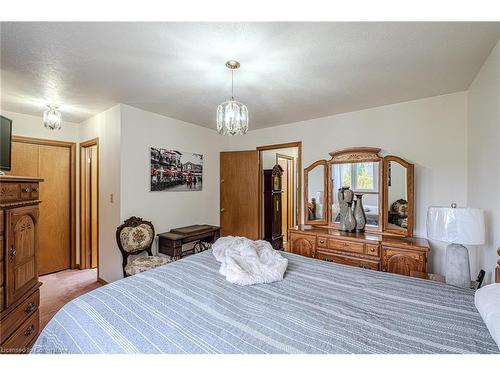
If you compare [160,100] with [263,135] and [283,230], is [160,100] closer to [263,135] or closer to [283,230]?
[263,135]

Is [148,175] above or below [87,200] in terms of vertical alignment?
above

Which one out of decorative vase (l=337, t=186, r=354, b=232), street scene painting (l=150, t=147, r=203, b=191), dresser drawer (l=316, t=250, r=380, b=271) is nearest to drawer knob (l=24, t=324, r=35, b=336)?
street scene painting (l=150, t=147, r=203, b=191)

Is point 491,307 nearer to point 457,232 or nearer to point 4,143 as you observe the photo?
point 457,232

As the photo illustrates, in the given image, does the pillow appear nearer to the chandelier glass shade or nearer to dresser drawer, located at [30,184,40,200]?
the chandelier glass shade

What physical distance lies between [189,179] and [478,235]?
3.20 m

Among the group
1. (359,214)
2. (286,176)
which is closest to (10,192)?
(359,214)

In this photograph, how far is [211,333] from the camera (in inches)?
36.6

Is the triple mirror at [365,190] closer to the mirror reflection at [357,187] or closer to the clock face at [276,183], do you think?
the mirror reflection at [357,187]

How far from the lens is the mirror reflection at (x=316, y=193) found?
3088 millimetres

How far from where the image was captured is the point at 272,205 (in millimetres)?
4383

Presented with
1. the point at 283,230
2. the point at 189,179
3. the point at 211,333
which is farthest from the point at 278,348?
the point at 283,230

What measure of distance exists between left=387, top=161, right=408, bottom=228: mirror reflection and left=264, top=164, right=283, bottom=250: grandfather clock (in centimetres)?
208

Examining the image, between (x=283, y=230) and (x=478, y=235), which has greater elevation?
(x=478, y=235)

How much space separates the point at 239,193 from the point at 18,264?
2.74 meters
